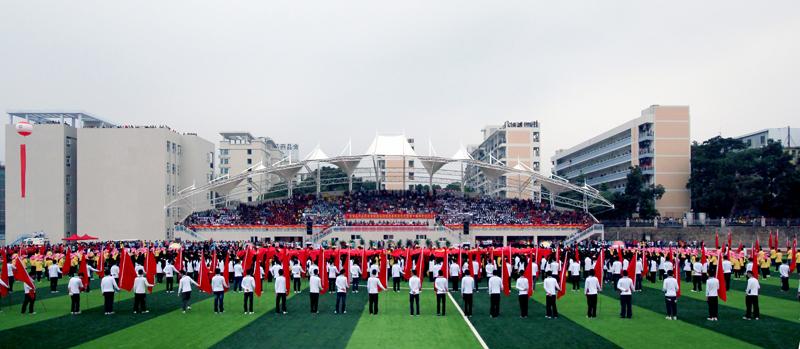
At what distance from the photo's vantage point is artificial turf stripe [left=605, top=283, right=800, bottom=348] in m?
12.0

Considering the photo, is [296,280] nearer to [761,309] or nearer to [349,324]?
[349,324]

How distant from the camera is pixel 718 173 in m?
51.0

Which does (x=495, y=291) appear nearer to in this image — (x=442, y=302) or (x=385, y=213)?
(x=442, y=302)

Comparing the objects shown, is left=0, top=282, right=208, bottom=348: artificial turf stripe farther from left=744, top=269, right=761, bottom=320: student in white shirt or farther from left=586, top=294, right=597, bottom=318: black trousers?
left=744, top=269, right=761, bottom=320: student in white shirt

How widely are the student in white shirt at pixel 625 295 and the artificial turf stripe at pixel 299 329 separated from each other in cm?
709

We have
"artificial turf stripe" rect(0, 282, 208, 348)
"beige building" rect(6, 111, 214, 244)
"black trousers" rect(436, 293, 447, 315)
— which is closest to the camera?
"artificial turf stripe" rect(0, 282, 208, 348)

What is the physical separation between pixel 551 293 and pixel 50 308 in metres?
15.0

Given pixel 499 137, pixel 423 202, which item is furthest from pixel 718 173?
pixel 499 137

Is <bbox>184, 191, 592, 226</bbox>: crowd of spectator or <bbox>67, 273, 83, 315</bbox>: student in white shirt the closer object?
<bbox>67, 273, 83, 315</bbox>: student in white shirt

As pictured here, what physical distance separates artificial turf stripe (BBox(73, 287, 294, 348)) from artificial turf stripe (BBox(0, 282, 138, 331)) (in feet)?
10.1

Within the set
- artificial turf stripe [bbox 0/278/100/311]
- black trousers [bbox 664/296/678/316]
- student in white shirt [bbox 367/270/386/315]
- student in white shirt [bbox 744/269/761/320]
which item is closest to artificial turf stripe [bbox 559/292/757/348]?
black trousers [bbox 664/296/678/316]

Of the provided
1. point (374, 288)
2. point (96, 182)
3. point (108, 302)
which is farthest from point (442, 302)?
point (96, 182)

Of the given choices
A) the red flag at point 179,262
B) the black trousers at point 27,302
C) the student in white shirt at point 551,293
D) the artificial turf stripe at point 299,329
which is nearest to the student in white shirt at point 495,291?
the student in white shirt at point 551,293

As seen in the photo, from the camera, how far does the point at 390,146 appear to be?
2092 inches
